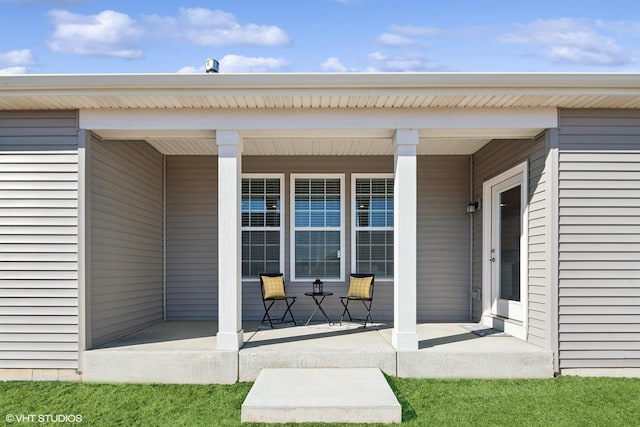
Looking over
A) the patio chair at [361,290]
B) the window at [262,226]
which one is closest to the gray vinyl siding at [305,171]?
the window at [262,226]

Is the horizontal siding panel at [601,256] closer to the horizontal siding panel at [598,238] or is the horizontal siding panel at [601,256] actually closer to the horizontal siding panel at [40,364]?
the horizontal siding panel at [598,238]

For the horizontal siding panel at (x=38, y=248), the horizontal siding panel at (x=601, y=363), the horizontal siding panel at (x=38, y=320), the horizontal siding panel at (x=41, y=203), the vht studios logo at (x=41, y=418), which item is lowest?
the vht studios logo at (x=41, y=418)

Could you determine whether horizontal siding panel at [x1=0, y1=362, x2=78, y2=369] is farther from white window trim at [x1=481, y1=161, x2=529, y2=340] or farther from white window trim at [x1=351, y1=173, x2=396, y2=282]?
white window trim at [x1=481, y1=161, x2=529, y2=340]

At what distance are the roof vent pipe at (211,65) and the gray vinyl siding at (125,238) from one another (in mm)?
1371

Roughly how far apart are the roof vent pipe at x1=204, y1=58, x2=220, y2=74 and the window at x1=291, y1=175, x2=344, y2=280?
237cm

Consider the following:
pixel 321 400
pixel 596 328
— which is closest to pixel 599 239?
pixel 596 328

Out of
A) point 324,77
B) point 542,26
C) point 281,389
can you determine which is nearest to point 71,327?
point 281,389

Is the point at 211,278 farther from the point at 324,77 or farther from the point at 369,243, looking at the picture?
the point at 324,77

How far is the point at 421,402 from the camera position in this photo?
3.87 meters

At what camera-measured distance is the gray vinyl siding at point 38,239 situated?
454 centimetres

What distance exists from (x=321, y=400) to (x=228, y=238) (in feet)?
5.98

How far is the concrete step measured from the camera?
3496 mm

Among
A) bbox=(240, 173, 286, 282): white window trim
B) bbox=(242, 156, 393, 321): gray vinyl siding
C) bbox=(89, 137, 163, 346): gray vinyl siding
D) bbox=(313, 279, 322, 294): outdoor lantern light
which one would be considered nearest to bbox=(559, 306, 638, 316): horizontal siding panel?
bbox=(242, 156, 393, 321): gray vinyl siding

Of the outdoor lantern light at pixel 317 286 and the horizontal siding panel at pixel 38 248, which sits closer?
the horizontal siding panel at pixel 38 248
